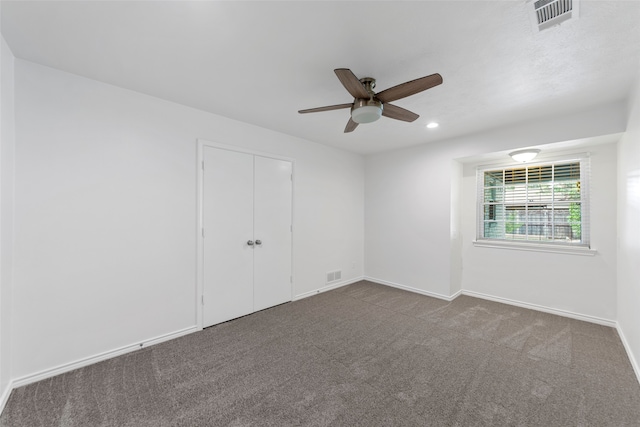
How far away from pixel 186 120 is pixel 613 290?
5.45 m

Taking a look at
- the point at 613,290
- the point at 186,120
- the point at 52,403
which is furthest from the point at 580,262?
the point at 52,403

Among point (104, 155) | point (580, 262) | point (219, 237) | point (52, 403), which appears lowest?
point (52, 403)

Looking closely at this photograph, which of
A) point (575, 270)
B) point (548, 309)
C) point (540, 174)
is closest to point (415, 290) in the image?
point (548, 309)

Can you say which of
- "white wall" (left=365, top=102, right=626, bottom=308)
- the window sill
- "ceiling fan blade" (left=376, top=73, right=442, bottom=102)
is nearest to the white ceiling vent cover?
"ceiling fan blade" (left=376, top=73, right=442, bottom=102)

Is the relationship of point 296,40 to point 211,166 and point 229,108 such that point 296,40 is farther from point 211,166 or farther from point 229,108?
point 211,166

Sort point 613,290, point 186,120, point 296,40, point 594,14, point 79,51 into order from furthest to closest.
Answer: point 613,290, point 186,120, point 79,51, point 296,40, point 594,14

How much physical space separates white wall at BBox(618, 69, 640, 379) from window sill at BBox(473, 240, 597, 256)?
356 millimetres

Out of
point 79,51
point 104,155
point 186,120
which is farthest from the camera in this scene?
point 186,120

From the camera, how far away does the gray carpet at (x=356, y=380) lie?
173cm

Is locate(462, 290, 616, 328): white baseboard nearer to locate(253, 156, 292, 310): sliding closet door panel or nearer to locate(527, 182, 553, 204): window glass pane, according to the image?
locate(527, 182, 553, 204): window glass pane

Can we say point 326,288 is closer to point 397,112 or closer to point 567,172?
point 397,112

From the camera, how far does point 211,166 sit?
3.09 metres

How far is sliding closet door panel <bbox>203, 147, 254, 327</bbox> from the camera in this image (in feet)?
10.1

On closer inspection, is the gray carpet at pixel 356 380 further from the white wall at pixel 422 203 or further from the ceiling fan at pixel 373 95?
the ceiling fan at pixel 373 95
